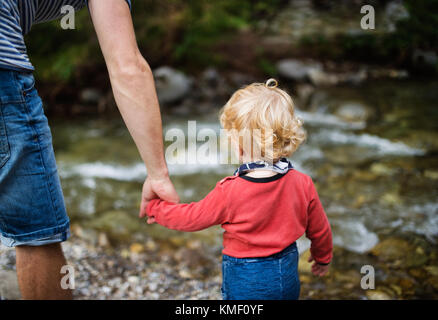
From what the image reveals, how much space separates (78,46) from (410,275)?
725 centimetres

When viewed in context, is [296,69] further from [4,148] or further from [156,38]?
[4,148]

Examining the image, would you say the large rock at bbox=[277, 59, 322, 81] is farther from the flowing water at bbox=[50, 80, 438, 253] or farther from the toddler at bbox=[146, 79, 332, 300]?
the toddler at bbox=[146, 79, 332, 300]

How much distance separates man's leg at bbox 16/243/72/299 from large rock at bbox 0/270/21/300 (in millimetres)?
848

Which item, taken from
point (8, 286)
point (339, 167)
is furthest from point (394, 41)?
point (8, 286)

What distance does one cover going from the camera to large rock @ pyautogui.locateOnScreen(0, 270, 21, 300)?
230cm

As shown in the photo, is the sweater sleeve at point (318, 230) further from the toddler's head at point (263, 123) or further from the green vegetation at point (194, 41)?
the green vegetation at point (194, 41)

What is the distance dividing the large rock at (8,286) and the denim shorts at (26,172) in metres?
1.03

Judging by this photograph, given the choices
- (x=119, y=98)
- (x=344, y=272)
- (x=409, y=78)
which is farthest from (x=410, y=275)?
(x=409, y=78)

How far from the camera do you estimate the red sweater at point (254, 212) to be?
1.56m

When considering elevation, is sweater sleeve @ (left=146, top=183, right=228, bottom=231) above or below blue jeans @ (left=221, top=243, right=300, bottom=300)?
above

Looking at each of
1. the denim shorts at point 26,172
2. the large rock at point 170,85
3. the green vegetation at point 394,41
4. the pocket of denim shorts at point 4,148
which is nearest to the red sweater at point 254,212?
the denim shorts at point 26,172

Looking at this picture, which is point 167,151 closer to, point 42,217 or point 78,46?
point 78,46

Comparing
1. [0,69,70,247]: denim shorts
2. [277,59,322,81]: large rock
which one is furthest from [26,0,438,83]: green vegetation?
[0,69,70,247]: denim shorts

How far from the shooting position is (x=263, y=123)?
156 centimetres
